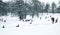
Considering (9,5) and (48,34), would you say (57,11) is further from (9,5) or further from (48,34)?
(48,34)

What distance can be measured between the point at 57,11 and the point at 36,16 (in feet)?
33.5

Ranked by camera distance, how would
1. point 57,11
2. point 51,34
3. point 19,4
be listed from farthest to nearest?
point 57,11 < point 19,4 < point 51,34

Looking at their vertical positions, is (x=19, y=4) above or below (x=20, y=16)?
above

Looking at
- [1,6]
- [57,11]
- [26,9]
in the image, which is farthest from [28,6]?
[57,11]

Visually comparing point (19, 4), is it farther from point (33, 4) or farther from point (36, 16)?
point (36, 16)

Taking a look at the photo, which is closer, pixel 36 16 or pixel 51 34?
pixel 51 34

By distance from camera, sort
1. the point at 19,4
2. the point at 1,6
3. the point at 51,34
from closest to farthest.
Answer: the point at 51,34 → the point at 1,6 → the point at 19,4

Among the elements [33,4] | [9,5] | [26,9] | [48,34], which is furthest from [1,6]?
[48,34]

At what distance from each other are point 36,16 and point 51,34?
48.5 ft

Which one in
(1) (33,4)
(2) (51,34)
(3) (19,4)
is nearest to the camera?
(2) (51,34)

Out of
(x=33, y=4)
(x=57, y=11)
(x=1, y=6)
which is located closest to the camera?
(x=1, y=6)

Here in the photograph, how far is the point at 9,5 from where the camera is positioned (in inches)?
787

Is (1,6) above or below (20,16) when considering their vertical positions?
above

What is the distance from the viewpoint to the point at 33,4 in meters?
20.7
